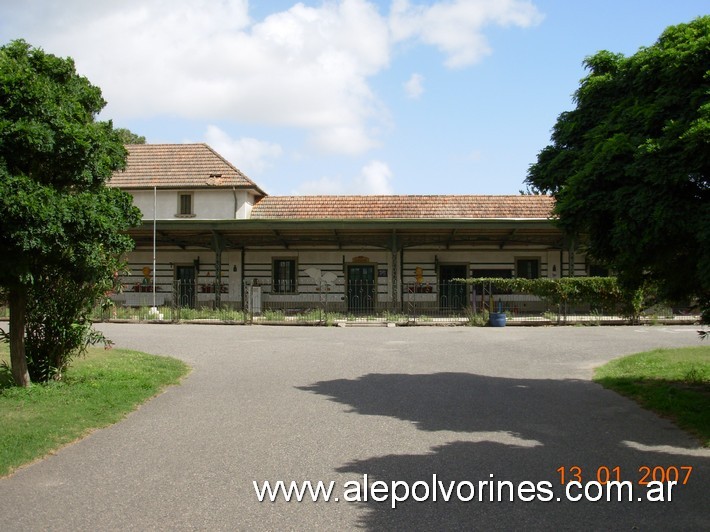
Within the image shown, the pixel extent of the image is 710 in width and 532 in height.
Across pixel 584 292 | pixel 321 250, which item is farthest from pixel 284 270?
pixel 584 292

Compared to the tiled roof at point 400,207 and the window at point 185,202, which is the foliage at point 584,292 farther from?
the window at point 185,202

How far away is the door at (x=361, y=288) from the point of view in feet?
95.6

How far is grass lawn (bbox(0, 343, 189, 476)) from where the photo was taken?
6.45 metres

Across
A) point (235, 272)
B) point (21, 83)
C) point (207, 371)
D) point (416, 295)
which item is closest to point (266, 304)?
point (235, 272)

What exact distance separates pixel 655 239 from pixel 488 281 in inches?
707

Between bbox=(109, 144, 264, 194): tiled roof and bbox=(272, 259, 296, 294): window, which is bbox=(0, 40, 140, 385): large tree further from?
bbox=(109, 144, 264, 194): tiled roof

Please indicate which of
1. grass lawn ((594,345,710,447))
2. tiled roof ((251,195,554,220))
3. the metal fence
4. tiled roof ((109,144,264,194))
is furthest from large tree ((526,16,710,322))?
tiled roof ((109,144,264,194))

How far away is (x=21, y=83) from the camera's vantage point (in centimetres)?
769

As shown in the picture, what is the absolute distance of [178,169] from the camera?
105 ft

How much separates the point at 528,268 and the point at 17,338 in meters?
24.5

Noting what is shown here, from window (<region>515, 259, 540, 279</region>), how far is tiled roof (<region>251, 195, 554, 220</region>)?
2105 millimetres

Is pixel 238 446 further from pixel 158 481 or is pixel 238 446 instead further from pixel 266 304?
pixel 266 304

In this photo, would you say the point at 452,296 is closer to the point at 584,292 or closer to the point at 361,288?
the point at 361,288

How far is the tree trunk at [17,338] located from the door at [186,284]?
64.8ft
